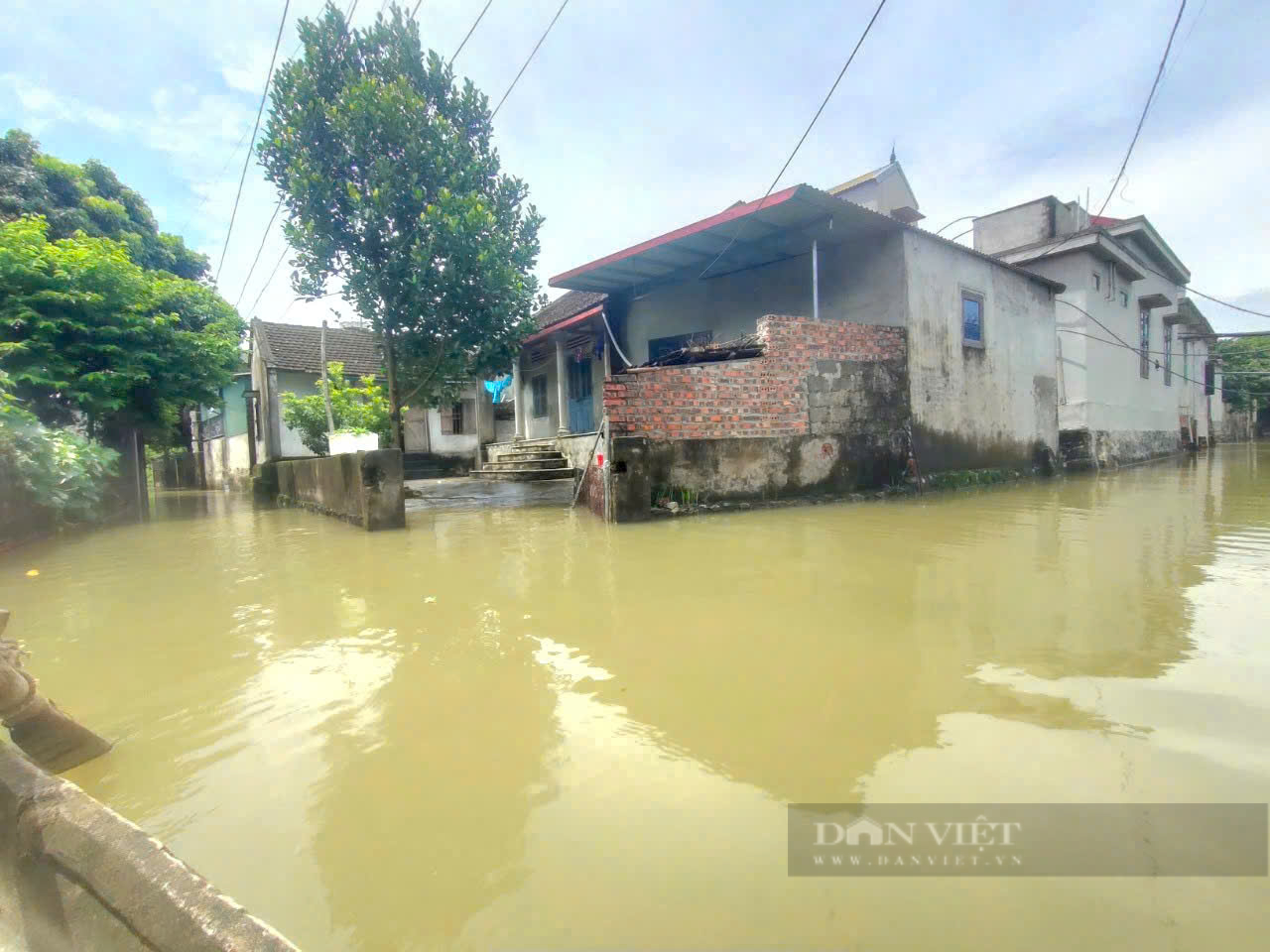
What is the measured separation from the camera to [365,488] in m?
7.11

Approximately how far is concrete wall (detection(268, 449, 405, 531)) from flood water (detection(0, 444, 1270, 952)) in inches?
100

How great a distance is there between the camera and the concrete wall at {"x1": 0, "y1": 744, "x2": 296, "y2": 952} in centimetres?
106

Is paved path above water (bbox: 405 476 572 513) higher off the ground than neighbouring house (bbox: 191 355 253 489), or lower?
lower

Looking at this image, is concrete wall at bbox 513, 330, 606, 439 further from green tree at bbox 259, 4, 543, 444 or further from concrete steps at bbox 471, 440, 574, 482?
green tree at bbox 259, 4, 543, 444

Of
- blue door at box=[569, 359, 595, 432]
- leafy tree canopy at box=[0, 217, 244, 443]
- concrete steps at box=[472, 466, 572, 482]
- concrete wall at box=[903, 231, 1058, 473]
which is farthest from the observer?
blue door at box=[569, 359, 595, 432]

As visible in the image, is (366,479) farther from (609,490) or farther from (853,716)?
(853,716)

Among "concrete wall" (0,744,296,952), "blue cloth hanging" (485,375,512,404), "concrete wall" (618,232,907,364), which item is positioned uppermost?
"concrete wall" (618,232,907,364)

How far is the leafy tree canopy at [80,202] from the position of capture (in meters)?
16.0

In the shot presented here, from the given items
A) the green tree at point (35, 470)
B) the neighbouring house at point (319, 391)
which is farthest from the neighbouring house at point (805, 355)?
the green tree at point (35, 470)

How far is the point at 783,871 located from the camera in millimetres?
1403

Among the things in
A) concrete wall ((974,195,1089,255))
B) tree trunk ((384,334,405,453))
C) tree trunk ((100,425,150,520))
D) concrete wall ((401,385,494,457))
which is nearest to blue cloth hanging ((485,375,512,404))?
concrete wall ((401,385,494,457))

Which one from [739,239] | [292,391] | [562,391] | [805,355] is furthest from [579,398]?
[292,391]

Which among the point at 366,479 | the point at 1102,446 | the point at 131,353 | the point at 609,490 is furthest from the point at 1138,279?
the point at 131,353

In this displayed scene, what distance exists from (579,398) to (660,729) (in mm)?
12614
